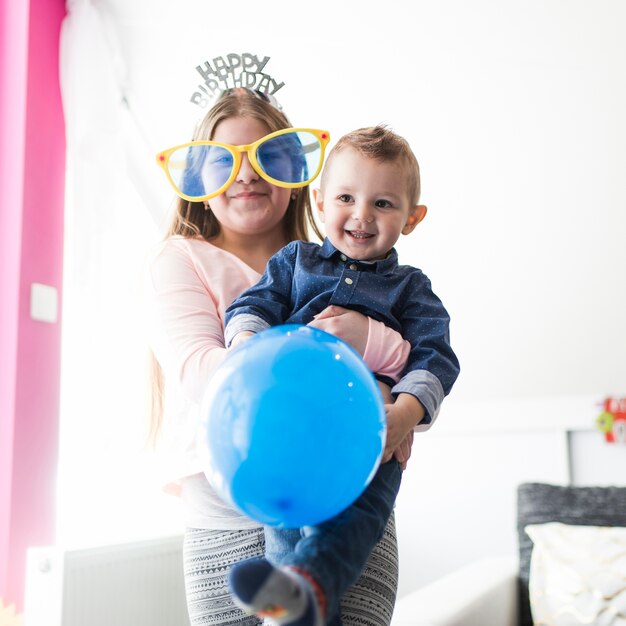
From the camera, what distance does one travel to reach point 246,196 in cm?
128

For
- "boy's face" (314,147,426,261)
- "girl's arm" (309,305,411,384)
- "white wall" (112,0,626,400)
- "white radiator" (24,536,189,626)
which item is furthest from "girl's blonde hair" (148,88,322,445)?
"white wall" (112,0,626,400)

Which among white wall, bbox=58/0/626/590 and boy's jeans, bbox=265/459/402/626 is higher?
white wall, bbox=58/0/626/590

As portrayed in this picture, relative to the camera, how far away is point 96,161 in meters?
2.48

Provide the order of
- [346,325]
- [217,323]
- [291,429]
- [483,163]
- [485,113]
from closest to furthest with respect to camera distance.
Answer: [291,429]
[346,325]
[217,323]
[485,113]
[483,163]

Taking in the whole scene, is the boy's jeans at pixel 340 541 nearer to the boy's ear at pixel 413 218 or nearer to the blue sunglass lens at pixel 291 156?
the boy's ear at pixel 413 218

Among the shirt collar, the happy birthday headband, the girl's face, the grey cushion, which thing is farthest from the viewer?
the grey cushion

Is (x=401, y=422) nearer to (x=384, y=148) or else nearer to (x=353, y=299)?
(x=353, y=299)

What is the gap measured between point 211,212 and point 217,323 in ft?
0.94

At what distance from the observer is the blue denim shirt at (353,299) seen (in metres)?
1.08

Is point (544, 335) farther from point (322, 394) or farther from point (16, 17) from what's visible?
point (322, 394)

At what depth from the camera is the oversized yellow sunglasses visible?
1254 mm

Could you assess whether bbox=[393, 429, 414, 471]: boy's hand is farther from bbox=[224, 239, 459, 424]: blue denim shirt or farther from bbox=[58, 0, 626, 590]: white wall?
bbox=[58, 0, 626, 590]: white wall

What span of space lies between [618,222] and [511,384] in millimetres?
784

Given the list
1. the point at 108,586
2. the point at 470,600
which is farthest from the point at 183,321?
the point at 470,600
